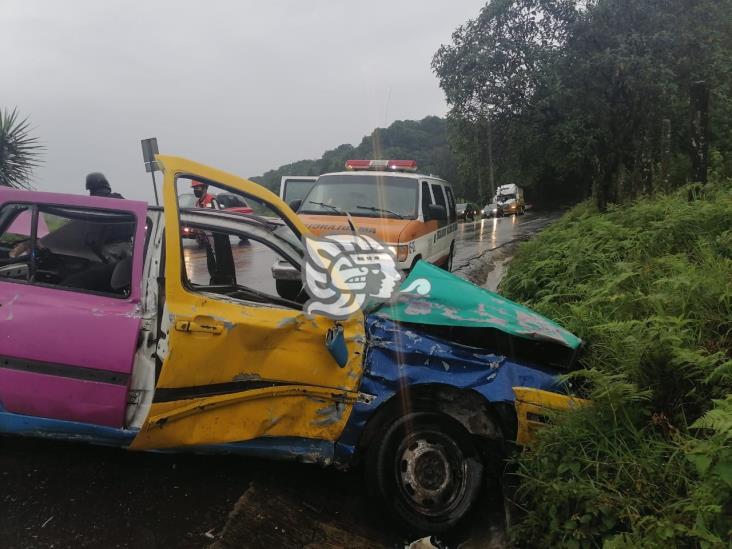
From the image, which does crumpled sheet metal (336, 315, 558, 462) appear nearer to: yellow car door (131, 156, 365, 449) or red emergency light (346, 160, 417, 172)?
yellow car door (131, 156, 365, 449)

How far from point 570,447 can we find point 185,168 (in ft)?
7.77

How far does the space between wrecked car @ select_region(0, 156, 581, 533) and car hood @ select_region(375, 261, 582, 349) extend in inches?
0.5

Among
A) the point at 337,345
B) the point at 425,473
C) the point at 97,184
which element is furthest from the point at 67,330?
the point at 97,184

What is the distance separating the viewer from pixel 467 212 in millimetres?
33781

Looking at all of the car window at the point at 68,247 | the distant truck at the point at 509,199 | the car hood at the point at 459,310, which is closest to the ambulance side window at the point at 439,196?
the car hood at the point at 459,310

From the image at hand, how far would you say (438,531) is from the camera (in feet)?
9.18

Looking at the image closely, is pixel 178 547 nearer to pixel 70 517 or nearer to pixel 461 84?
pixel 70 517

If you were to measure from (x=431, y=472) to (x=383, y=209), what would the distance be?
4.89m

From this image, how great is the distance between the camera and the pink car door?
2658 mm

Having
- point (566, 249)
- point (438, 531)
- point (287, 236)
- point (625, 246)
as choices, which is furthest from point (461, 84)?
point (438, 531)

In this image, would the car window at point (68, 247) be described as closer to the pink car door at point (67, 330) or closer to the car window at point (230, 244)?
the pink car door at point (67, 330)

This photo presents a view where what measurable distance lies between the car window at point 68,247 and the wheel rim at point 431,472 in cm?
169

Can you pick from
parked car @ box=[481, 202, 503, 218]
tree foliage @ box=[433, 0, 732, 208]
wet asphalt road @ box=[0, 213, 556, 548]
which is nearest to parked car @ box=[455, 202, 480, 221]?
parked car @ box=[481, 202, 503, 218]

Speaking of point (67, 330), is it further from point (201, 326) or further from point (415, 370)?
point (415, 370)
